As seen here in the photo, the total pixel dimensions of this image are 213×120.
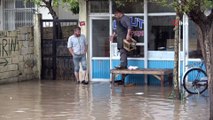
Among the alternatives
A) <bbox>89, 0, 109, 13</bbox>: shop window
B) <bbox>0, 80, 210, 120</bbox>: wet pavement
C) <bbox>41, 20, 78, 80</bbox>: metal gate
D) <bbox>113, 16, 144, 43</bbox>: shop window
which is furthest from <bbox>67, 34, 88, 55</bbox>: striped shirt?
<bbox>113, 16, 144, 43</bbox>: shop window

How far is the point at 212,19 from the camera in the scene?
9289 mm

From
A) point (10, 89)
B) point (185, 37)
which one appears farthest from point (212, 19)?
point (10, 89)

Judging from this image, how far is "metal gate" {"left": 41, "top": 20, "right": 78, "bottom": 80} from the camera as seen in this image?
714 inches

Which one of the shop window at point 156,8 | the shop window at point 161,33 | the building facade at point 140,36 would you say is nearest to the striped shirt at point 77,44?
the building facade at point 140,36

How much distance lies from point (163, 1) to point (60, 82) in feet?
25.9

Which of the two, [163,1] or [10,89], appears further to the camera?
[10,89]

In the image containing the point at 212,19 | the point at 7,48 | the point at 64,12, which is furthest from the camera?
the point at 64,12

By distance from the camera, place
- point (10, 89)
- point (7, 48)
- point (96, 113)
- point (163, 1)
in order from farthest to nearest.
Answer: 1. point (7, 48)
2. point (10, 89)
3. point (96, 113)
4. point (163, 1)

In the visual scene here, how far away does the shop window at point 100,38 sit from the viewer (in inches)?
684

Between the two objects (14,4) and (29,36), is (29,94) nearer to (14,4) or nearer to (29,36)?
(29,36)

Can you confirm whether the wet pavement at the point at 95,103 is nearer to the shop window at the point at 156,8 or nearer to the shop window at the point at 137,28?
the shop window at the point at 137,28

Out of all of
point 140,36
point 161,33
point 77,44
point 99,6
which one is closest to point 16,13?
point 99,6

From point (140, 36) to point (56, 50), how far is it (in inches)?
131

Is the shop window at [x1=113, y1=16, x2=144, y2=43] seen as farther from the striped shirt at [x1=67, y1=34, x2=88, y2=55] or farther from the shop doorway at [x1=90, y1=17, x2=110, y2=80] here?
the striped shirt at [x1=67, y1=34, x2=88, y2=55]
